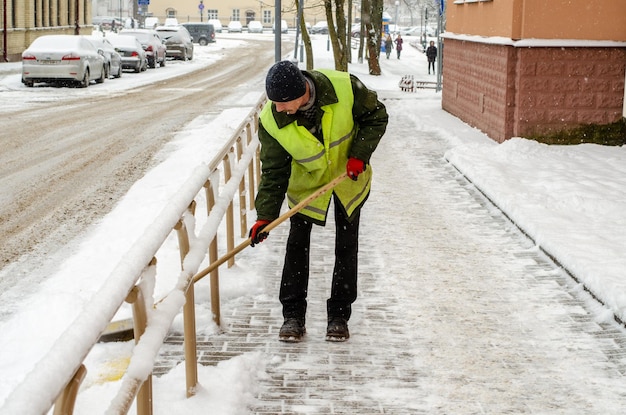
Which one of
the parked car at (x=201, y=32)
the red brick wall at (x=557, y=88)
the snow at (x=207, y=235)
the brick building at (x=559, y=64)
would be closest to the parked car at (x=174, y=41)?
the parked car at (x=201, y=32)

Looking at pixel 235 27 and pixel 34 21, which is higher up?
pixel 235 27

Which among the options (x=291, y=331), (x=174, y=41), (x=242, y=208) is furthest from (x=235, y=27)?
(x=291, y=331)

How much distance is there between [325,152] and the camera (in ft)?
17.9

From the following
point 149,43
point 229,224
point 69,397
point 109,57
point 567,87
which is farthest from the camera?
point 149,43

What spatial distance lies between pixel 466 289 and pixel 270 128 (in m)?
2.34

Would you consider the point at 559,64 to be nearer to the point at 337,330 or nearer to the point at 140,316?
the point at 337,330

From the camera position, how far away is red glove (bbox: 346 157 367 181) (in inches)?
210

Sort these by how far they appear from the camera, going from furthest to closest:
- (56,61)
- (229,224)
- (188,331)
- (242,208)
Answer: (56,61) → (242,208) → (229,224) → (188,331)

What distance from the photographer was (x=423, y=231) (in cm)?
909

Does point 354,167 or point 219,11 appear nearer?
point 354,167

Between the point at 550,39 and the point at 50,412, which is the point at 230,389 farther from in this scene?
the point at 550,39

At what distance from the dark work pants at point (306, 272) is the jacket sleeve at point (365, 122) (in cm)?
56

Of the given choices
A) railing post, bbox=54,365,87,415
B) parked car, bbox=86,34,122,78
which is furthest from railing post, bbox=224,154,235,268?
parked car, bbox=86,34,122,78

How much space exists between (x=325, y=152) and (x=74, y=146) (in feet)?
35.5
